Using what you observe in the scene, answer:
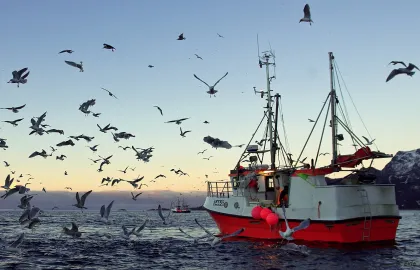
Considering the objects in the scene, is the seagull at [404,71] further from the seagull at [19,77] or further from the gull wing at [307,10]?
the seagull at [19,77]

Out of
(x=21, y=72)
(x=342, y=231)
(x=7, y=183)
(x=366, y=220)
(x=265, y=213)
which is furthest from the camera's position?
(x=265, y=213)

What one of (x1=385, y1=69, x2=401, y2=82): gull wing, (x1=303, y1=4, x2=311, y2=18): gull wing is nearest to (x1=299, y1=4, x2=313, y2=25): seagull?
(x1=303, y1=4, x2=311, y2=18): gull wing

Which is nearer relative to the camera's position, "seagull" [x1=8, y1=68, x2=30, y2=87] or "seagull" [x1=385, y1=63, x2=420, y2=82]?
"seagull" [x1=385, y1=63, x2=420, y2=82]

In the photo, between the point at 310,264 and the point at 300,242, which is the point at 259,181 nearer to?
the point at 300,242

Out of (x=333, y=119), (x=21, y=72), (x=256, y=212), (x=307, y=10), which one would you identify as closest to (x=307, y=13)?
(x=307, y=10)

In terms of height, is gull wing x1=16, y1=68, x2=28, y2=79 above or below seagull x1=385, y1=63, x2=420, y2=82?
above

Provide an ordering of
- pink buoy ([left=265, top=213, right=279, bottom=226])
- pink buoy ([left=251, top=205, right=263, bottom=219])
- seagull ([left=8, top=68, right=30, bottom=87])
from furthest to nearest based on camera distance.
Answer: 1. pink buoy ([left=251, top=205, right=263, bottom=219])
2. pink buoy ([left=265, top=213, right=279, bottom=226])
3. seagull ([left=8, top=68, right=30, bottom=87])

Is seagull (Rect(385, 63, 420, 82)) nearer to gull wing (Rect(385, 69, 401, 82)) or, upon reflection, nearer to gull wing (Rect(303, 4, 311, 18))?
gull wing (Rect(385, 69, 401, 82))

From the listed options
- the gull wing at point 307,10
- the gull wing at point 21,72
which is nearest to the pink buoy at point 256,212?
the gull wing at point 307,10

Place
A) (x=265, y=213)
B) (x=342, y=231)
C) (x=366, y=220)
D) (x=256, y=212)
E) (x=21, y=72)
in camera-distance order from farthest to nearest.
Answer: (x=256, y=212) → (x=265, y=213) → (x=366, y=220) → (x=342, y=231) → (x=21, y=72)

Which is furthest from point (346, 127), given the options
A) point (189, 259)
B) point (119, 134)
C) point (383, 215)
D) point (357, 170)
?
point (119, 134)

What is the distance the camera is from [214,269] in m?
19.5

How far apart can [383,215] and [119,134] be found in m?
17.0

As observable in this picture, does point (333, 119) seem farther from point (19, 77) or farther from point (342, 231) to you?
point (19, 77)
